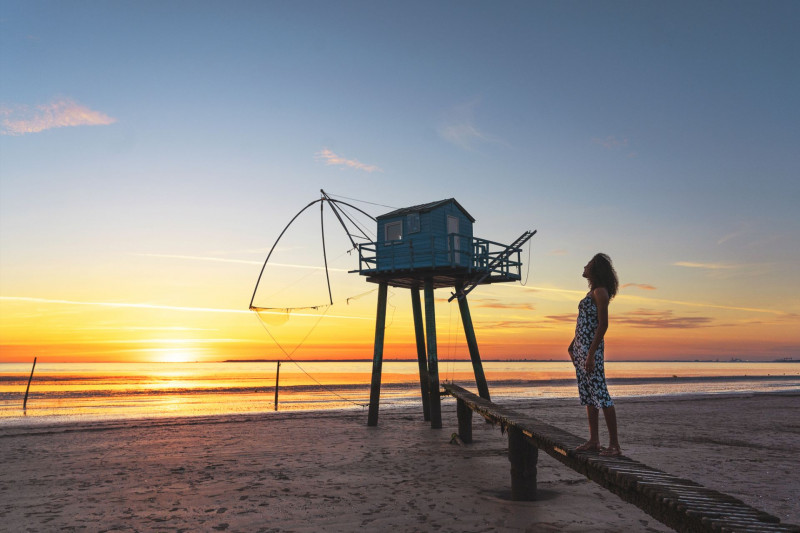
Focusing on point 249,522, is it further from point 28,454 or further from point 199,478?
point 28,454

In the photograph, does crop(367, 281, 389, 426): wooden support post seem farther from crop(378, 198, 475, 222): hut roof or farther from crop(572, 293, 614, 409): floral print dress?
crop(572, 293, 614, 409): floral print dress

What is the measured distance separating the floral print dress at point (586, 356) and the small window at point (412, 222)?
39.8 feet

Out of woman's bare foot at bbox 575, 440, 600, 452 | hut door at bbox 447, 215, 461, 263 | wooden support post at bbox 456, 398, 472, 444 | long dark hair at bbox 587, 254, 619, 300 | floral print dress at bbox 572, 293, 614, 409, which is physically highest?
hut door at bbox 447, 215, 461, 263

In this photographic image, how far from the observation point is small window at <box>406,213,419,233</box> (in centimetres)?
1936

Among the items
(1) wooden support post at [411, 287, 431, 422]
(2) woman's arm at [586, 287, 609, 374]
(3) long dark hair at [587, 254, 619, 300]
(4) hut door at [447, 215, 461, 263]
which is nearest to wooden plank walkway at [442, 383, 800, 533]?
(2) woman's arm at [586, 287, 609, 374]

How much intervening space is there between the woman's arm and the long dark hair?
0.14 m

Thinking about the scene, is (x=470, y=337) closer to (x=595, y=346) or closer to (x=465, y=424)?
(x=465, y=424)

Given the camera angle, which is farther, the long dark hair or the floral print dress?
the long dark hair

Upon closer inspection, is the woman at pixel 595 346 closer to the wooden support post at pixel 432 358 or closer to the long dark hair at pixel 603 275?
the long dark hair at pixel 603 275

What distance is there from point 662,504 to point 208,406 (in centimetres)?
3074

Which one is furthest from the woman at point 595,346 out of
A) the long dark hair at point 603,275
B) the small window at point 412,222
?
the small window at point 412,222

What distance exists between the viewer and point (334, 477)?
11203 mm

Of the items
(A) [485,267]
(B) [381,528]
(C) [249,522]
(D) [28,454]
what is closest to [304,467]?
(C) [249,522]

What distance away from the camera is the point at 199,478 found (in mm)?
11266
